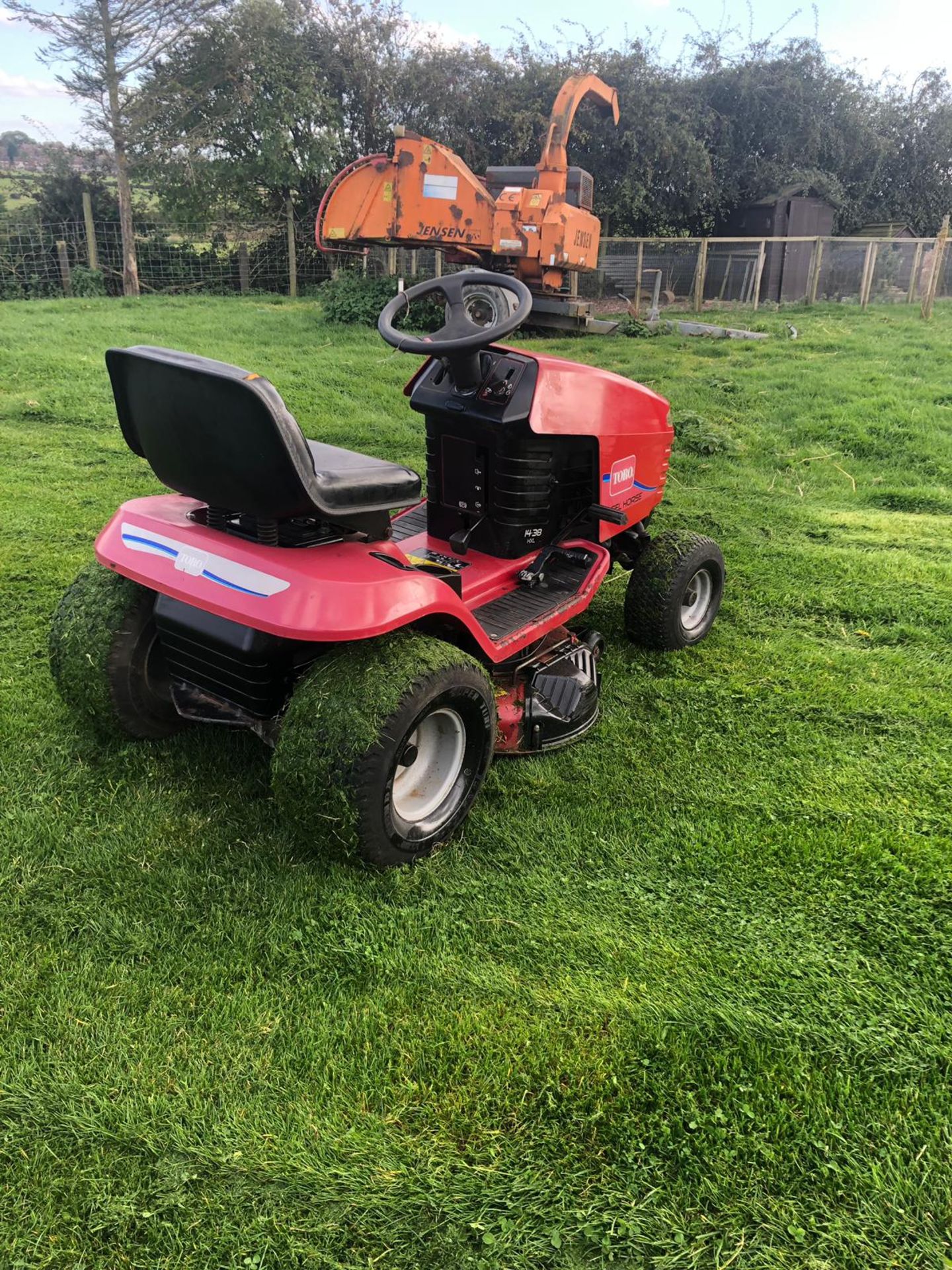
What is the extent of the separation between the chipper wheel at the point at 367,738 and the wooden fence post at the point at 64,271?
15350mm

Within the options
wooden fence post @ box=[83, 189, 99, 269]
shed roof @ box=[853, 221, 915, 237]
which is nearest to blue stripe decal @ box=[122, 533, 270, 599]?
wooden fence post @ box=[83, 189, 99, 269]

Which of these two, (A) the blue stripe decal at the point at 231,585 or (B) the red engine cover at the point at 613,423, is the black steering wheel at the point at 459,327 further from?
(A) the blue stripe decal at the point at 231,585

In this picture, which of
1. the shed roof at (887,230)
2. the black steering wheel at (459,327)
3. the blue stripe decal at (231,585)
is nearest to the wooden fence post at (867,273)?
the shed roof at (887,230)

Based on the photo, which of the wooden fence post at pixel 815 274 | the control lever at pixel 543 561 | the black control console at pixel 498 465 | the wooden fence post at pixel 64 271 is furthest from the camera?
the wooden fence post at pixel 64 271

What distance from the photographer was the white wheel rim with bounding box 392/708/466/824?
2625 millimetres

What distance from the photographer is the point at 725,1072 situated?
1912 millimetres

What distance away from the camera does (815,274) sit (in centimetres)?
1497

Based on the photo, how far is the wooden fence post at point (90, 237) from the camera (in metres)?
15.2

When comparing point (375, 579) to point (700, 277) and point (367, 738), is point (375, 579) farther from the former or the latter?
point (700, 277)

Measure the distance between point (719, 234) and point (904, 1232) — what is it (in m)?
22.7

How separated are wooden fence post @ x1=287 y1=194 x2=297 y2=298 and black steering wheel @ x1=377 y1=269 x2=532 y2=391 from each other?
13586 mm

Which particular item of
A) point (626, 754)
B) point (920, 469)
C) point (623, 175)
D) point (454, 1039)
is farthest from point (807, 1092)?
point (623, 175)

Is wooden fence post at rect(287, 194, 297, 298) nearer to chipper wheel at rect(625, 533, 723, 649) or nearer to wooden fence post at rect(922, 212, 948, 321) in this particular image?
wooden fence post at rect(922, 212, 948, 321)

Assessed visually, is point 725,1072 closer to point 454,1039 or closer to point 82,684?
point 454,1039
